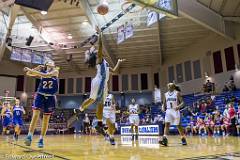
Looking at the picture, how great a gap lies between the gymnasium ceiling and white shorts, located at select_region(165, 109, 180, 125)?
1115cm

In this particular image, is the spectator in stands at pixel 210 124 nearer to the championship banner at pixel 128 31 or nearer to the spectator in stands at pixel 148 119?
the spectator in stands at pixel 148 119

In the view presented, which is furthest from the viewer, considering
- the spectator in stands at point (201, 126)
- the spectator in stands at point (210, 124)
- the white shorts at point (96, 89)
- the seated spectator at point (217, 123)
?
the spectator in stands at point (201, 126)

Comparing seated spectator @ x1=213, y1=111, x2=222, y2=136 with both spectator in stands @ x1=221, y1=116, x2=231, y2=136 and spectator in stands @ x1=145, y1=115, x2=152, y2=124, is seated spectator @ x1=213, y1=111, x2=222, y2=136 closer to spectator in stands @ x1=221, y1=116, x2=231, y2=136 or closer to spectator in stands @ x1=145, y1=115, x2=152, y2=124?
spectator in stands @ x1=221, y1=116, x2=231, y2=136

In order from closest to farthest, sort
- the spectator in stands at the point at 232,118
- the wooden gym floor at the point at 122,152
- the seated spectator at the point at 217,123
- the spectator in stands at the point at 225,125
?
the wooden gym floor at the point at 122,152, the spectator in stands at the point at 232,118, the spectator in stands at the point at 225,125, the seated spectator at the point at 217,123

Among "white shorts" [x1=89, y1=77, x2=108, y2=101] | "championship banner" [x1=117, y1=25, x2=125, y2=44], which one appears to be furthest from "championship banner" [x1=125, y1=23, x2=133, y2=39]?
"white shorts" [x1=89, y1=77, x2=108, y2=101]

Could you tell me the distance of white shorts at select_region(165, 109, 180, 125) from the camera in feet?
20.0

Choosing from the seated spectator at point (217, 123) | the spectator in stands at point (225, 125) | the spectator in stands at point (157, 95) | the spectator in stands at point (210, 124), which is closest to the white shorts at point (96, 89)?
the spectator in stands at point (225, 125)

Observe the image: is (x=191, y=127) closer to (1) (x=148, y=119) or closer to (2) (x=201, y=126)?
(2) (x=201, y=126)

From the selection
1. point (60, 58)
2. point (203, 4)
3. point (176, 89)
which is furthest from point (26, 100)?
point (176, 89)

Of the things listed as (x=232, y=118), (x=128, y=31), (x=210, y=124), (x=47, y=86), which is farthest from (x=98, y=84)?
(x=128, y=31)

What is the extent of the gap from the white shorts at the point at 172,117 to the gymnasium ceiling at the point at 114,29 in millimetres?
11146

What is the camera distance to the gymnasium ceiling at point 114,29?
18.1 meters

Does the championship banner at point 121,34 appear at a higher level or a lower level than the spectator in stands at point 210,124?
higher

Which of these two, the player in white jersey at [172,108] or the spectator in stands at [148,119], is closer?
the player in white jersey at [172,108]
